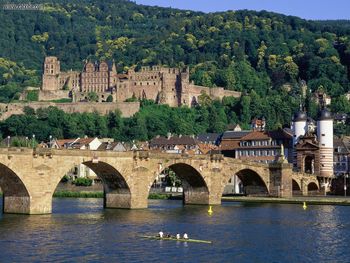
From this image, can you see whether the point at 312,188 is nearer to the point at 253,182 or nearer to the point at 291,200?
the point at 253,182

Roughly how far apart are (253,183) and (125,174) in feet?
86.1

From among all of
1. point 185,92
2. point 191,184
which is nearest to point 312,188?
point 191,184

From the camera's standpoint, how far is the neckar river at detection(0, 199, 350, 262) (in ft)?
160

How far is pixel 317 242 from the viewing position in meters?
55.3

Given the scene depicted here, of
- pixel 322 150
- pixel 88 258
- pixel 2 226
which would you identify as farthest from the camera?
pixel 322 150

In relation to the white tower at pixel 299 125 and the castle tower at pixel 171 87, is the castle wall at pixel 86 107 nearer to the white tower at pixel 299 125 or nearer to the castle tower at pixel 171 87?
the castle tower at pixel 171 87

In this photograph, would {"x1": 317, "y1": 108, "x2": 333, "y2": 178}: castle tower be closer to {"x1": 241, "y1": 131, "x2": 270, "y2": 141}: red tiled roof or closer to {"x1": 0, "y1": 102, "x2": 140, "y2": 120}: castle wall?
{"x1": 241, "y1": 131, "x2": 270, "y2": 141}: red tiled roof

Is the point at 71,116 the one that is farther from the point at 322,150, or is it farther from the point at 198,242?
the point at 198,242

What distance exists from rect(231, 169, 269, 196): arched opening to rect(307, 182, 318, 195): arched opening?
10259 millimetres

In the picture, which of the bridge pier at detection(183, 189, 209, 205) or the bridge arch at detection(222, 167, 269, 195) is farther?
the bridge arch at detection(222, 167, 269, 195)

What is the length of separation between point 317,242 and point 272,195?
3887cm

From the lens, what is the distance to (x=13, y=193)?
67312 millimetres

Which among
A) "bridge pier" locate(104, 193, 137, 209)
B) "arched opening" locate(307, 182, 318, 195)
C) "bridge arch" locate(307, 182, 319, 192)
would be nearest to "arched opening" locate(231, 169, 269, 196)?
"arched opening" locate(307, 182, 318, 195)

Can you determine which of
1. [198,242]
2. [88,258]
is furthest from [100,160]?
[88,258]
